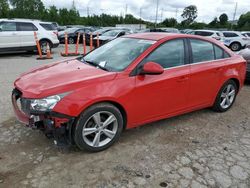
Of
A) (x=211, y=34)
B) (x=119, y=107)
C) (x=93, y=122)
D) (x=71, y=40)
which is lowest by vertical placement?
(x=93, y=122)

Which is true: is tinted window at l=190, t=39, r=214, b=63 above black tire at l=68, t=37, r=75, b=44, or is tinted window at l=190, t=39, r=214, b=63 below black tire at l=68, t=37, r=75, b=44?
above

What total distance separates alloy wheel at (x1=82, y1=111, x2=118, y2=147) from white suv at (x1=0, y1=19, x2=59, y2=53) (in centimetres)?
952

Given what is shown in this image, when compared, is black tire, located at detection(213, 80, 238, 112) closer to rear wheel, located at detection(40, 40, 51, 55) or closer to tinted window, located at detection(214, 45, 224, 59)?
tinted window, located at detection(214, 45, 224, 59)

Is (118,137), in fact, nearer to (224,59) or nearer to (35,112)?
(35,112)

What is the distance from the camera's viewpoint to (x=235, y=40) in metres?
17.7

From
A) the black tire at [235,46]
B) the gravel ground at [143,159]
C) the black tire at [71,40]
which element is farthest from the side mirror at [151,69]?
the black tire at [71,40]

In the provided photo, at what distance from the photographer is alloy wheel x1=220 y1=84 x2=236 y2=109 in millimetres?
4605

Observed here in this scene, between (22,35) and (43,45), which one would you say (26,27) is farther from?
(43,45)

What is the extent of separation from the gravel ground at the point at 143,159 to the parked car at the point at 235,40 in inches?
607

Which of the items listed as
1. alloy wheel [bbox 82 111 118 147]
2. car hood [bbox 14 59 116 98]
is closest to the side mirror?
car hood [bbox 14 59 116 98]

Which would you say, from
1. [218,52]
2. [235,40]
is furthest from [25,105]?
[235,40]

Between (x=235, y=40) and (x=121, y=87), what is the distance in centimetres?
1722

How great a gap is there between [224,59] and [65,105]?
3.15 metres

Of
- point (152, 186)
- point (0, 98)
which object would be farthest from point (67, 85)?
point (0, 98)
